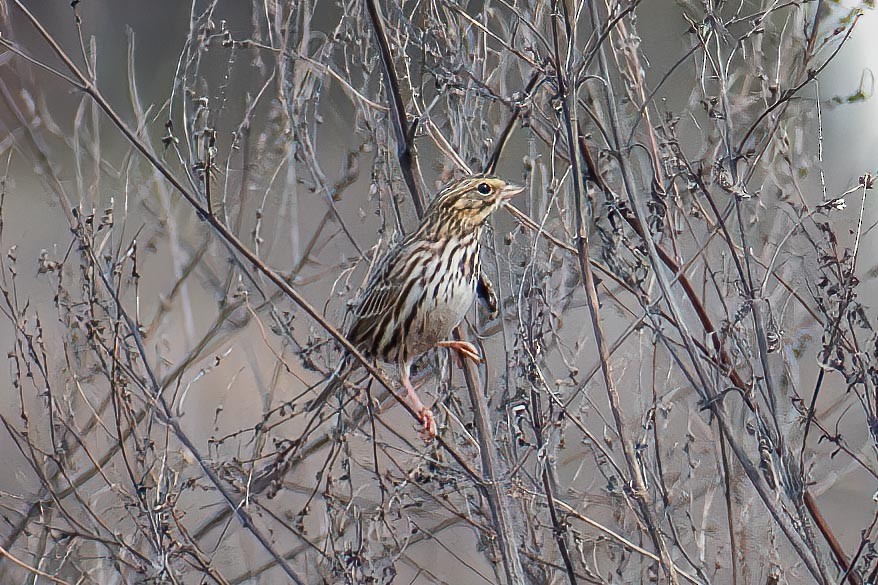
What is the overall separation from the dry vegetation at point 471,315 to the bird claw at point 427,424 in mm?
85

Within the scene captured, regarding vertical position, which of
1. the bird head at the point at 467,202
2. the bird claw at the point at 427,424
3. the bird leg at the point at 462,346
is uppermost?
the bird head at the point at 467,202

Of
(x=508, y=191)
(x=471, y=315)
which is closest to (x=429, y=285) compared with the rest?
(x=508, y=191)

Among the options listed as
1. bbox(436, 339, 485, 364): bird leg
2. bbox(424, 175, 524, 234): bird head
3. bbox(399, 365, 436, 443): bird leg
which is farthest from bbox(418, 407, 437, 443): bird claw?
bbox(424, 175, 524, 234): bird head

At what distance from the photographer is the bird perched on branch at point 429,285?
189cm

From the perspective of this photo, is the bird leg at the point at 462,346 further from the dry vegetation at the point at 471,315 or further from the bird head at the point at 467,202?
the bird head at the point at 467,202

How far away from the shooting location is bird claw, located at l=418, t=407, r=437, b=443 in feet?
6.20

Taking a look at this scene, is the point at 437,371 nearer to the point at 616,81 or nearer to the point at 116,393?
the point at 116,393

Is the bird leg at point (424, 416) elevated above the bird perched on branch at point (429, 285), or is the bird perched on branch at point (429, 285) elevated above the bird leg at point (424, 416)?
the bird perched on branch at point (429, 285)

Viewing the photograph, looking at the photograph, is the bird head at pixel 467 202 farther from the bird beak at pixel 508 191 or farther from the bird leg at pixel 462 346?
the bird leg at pixel 462 346

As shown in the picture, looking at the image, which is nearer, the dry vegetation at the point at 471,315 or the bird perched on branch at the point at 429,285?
the dry vegetation at the point at 471,315

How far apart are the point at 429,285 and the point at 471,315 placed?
0.45m

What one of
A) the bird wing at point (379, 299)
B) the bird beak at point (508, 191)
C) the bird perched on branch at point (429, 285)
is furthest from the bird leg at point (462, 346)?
the bird beak at point (508, 191)

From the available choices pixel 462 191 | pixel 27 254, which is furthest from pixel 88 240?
pixel 27 254

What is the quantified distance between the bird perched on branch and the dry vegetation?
0.25 ft
